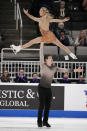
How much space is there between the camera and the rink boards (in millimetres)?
11961

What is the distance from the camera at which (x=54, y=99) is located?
12039mm

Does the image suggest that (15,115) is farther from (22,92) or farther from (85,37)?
(85,37)

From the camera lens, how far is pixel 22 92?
1203 centimetres

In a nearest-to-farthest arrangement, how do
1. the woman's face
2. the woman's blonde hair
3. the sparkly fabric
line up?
the sparkly fabric < the woman's blonde hair < the woman's face

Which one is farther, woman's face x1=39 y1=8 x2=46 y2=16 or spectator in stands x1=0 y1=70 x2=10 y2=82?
woman's face x1=39 y1=8 x2=46 y2=16

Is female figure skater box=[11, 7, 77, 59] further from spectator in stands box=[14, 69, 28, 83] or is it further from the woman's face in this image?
spectator in stands box=[14, 69, 28, 83]

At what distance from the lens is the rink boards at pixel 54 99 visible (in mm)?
11961

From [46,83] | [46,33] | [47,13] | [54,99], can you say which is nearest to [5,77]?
[54,99]

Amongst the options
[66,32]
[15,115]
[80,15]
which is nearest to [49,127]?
[15,115]

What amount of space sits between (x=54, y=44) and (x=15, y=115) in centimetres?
369

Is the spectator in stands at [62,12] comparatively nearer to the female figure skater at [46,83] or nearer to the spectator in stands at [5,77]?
the spectator in stands at [5,77]

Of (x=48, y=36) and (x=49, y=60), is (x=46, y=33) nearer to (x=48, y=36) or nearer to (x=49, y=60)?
(x=48, y=36)

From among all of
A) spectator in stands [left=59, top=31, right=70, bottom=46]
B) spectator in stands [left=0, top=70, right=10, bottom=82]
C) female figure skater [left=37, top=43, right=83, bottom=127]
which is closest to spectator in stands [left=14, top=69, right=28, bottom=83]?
spectator in stands [left=0, top=70, right=10, bottom=82]

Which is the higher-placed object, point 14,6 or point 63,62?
point 14,6
